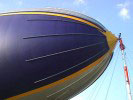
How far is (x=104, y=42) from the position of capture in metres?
12.4

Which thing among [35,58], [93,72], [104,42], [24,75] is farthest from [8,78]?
[104,42]

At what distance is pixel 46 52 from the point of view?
10.8m

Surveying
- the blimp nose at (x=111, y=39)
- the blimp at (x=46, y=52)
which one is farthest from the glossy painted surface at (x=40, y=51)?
the blimp nose at (x=111, y=39)

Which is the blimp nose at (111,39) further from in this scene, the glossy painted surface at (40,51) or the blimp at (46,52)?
the glossy painted surface at (40,51)

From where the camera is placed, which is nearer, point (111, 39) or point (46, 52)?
point (46, 52)

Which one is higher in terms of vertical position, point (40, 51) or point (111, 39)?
point (111, 39)

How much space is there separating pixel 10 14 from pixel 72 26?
3602 mm

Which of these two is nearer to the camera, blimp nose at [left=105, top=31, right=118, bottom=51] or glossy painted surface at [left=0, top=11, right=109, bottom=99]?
glossy painted surface at [left=0, top=11, right=109, bottom=99]

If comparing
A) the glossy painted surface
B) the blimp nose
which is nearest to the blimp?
the glossy painted surface

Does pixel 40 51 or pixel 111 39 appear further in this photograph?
pixel 111 39

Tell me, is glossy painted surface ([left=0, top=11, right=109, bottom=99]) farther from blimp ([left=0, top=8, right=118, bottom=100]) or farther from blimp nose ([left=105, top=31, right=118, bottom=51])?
blimp nose ([left=105, top=31, right=118, bottom=51])

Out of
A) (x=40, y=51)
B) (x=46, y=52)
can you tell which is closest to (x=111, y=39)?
(x=46, y=52)

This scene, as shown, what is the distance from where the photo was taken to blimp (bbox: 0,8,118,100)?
10688 millimetres

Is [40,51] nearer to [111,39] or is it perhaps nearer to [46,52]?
[46,52]
